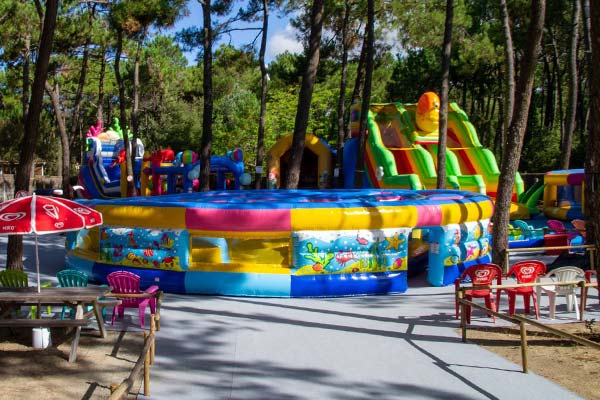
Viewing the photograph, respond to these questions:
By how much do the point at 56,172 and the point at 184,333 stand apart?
141 ft

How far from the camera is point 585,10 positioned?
63.3 ft

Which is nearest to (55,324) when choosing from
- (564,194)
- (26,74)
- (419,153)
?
(419,153)

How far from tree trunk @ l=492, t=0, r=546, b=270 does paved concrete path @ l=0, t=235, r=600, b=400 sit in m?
2.11

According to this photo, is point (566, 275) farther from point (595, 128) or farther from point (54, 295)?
point (54, 295)

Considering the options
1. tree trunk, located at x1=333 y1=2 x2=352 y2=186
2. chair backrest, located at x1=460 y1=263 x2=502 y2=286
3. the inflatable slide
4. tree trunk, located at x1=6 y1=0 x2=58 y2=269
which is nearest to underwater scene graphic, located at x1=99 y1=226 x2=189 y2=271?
tree trunk, located at x1=6 y1=0 x2=58 y2=269

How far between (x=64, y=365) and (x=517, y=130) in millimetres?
7963

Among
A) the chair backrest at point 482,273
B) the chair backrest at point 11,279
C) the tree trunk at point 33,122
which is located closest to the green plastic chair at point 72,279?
the chair backrest at point 11,279

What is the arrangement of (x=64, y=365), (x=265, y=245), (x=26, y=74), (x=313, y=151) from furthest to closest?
(x=313, y=151), (x=26, y=74), (x=265, y=245), (x=64, y=365)

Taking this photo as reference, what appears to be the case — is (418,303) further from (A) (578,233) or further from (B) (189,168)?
(B) (189,168)

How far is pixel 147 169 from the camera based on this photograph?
25.3 metres

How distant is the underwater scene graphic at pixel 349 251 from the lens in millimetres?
9391

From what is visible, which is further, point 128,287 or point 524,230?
point 524,230

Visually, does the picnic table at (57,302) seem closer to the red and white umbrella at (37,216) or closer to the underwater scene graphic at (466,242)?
the red and white umbrella at (37,216)

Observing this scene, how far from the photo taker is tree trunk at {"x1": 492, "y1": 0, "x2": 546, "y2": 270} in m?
9.94
